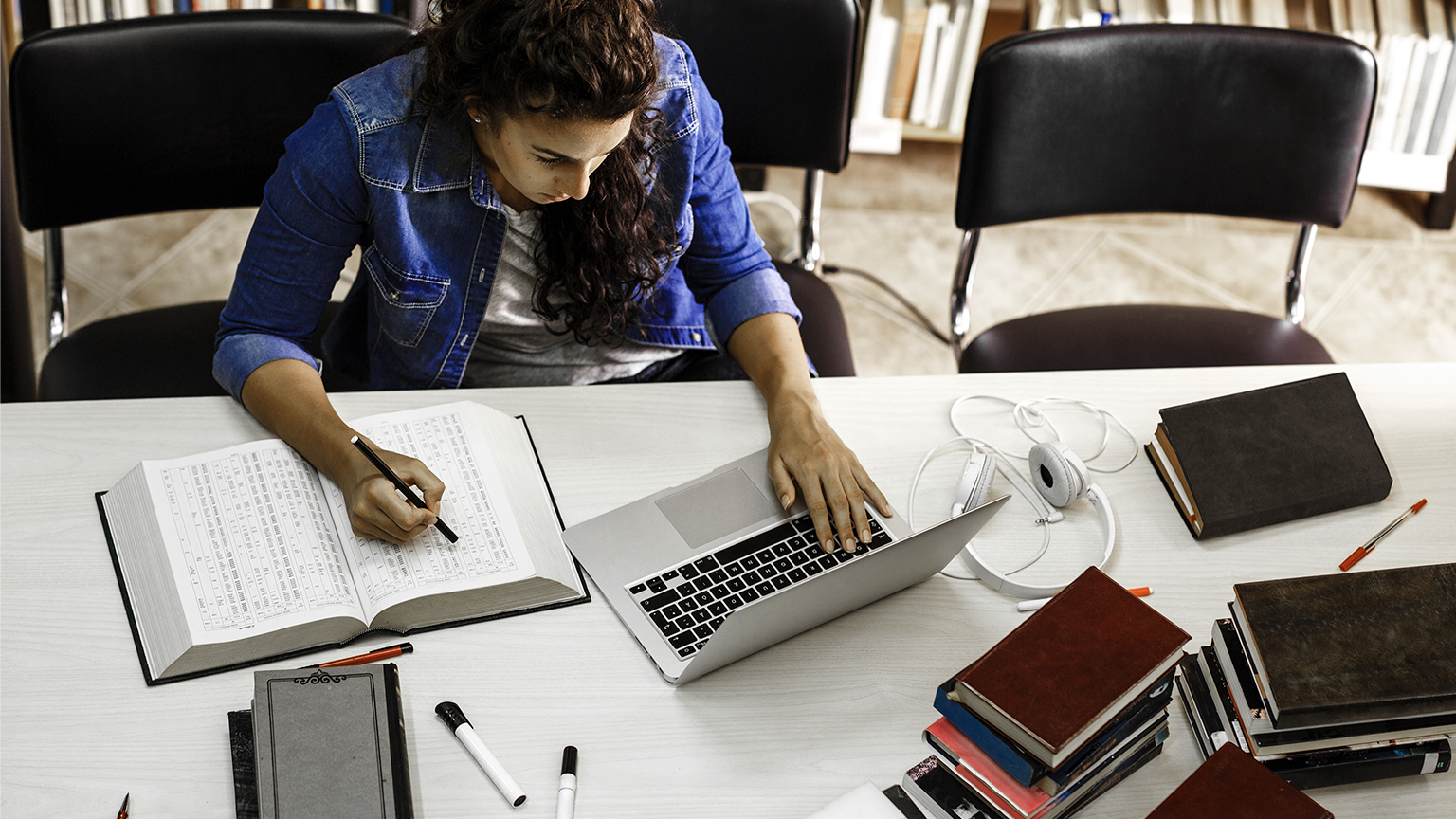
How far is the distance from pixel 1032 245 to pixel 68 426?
2.17m

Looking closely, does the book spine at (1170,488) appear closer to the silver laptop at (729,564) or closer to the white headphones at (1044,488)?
the white headphones at (1044,488)

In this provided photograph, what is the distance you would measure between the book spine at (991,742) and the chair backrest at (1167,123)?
955mm

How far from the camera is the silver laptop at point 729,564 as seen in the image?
3.24 feet

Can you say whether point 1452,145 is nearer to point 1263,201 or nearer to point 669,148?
point 1263,201

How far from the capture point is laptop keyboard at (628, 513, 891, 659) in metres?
1.05

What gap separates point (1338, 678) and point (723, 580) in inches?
20.3

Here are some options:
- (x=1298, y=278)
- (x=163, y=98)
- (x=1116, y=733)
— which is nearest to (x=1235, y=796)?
(x=1116, y=733)

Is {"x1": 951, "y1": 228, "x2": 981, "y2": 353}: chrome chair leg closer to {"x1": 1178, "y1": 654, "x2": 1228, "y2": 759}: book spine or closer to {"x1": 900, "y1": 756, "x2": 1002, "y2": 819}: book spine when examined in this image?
{"x1": 1178, "y1": 654, "x2": 1228, "y2": 759}: book spine

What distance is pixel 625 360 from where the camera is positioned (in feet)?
5.06

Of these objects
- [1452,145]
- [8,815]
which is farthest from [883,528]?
[1452,145]

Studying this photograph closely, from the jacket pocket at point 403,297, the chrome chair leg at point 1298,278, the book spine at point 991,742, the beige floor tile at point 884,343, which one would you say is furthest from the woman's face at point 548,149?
the beige floor tile at point 884,343

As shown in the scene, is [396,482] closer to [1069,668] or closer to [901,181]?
[1069,668]

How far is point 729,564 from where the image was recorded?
1094mm

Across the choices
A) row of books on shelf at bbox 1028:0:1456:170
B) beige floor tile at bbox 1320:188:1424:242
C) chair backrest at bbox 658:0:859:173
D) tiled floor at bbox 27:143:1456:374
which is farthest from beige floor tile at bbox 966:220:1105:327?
chair backrest at bbox 658:0:859:173
